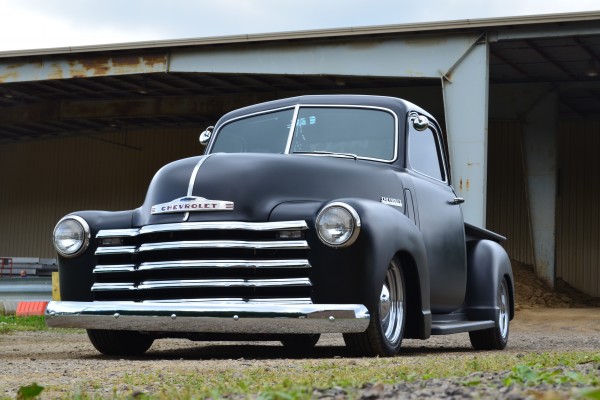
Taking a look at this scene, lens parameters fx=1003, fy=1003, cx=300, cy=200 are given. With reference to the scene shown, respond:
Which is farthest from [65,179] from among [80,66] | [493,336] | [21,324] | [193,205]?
[193,205]

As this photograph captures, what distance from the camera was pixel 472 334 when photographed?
31.6 ft

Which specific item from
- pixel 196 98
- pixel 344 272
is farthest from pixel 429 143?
pixel 196 98

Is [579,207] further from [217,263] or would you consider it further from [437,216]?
[217,263]

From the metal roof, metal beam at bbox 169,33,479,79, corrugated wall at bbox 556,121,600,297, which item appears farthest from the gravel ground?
corrugated wall at bbox 556,121,600,297

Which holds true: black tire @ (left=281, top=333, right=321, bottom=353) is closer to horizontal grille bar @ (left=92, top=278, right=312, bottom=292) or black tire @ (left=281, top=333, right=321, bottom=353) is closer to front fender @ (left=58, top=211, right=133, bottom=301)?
horizontal grille bar @ (left=92, top=278, right=312, bottom=292)

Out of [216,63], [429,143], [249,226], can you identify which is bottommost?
[249,226]

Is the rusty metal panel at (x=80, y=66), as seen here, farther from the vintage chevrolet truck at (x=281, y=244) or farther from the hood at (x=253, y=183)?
the hood at (x=253, y=183)

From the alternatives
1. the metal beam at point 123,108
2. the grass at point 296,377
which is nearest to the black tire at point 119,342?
the grass at point 296,377

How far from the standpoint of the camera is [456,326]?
27.3 feet

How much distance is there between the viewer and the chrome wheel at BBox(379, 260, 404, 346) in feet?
22.8

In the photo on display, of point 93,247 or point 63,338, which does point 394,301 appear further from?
point 63,338

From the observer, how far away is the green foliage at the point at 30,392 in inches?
162

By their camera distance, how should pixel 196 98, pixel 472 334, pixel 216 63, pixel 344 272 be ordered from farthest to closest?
pixel 196 98
pixel 216 63
pixel 472 334
pixel 344 272

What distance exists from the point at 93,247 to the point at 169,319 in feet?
3.51
